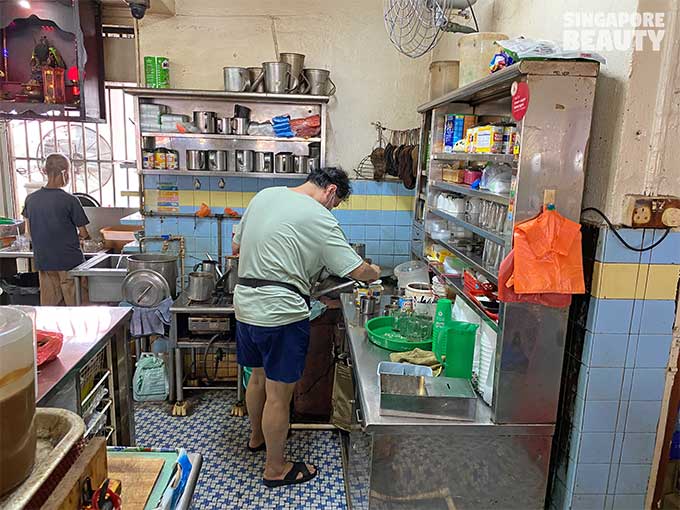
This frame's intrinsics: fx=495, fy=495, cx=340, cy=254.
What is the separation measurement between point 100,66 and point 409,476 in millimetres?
4115

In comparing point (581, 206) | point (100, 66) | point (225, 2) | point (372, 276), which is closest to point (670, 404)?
point (581, 206)

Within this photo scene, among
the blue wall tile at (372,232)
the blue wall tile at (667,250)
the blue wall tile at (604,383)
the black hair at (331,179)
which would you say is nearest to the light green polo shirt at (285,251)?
the black hair at (331,179)

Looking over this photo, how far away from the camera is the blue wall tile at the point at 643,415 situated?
1.71 m

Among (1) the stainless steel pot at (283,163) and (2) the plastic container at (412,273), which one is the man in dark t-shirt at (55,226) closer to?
(1) the stainless steel pot at (283,163)

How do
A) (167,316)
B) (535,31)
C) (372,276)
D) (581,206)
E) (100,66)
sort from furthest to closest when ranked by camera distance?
(100,66), (167,316), (372,276), (535,31), (581,206)

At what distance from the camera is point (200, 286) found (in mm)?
3340

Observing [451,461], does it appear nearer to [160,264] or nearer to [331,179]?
[331,179]

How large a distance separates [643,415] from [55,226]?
397 cm

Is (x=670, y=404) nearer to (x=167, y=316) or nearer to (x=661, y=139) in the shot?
(x=661, y=139)

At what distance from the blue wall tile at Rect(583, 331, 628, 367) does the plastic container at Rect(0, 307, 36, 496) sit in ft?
5.26

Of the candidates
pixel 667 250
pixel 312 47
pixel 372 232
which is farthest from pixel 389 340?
pixel 312 47

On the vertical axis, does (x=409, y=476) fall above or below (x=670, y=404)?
below

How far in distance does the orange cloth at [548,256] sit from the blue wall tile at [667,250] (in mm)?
250

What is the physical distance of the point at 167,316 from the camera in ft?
10.9
